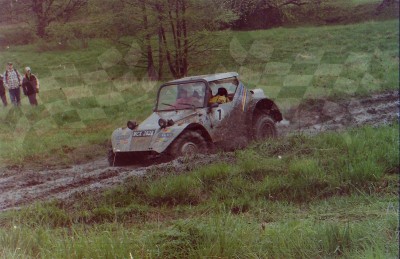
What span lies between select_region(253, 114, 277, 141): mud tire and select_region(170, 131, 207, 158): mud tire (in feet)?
3.62

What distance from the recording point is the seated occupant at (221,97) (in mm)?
7495

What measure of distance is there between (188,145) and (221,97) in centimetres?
125

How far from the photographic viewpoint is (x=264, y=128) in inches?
319

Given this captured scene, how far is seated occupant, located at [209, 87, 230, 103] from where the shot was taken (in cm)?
749

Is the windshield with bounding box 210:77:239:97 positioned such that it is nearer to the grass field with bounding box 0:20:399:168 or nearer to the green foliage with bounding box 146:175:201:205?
the grass field with bounding box 0:20:399:168

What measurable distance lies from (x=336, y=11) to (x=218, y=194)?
2.43 m

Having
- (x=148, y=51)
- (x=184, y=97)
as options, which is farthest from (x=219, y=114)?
(x=148, y=51)

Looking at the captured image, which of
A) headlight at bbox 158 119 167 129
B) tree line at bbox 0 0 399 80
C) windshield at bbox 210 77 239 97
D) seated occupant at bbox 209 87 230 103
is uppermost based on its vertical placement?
tree line at bbox 0 0 399 80

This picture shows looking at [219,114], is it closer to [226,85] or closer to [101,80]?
[226,85]

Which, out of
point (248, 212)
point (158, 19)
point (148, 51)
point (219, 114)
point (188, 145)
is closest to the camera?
point (158, 19)

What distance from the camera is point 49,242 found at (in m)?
3.69

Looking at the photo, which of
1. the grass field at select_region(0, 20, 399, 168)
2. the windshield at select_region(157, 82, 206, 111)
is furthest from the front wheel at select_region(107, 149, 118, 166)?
the windshield at select_region(157, 82, 206, 111)

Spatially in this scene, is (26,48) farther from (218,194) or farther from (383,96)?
(383,96)

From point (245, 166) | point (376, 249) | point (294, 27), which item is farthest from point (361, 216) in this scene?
point (294, 27)
